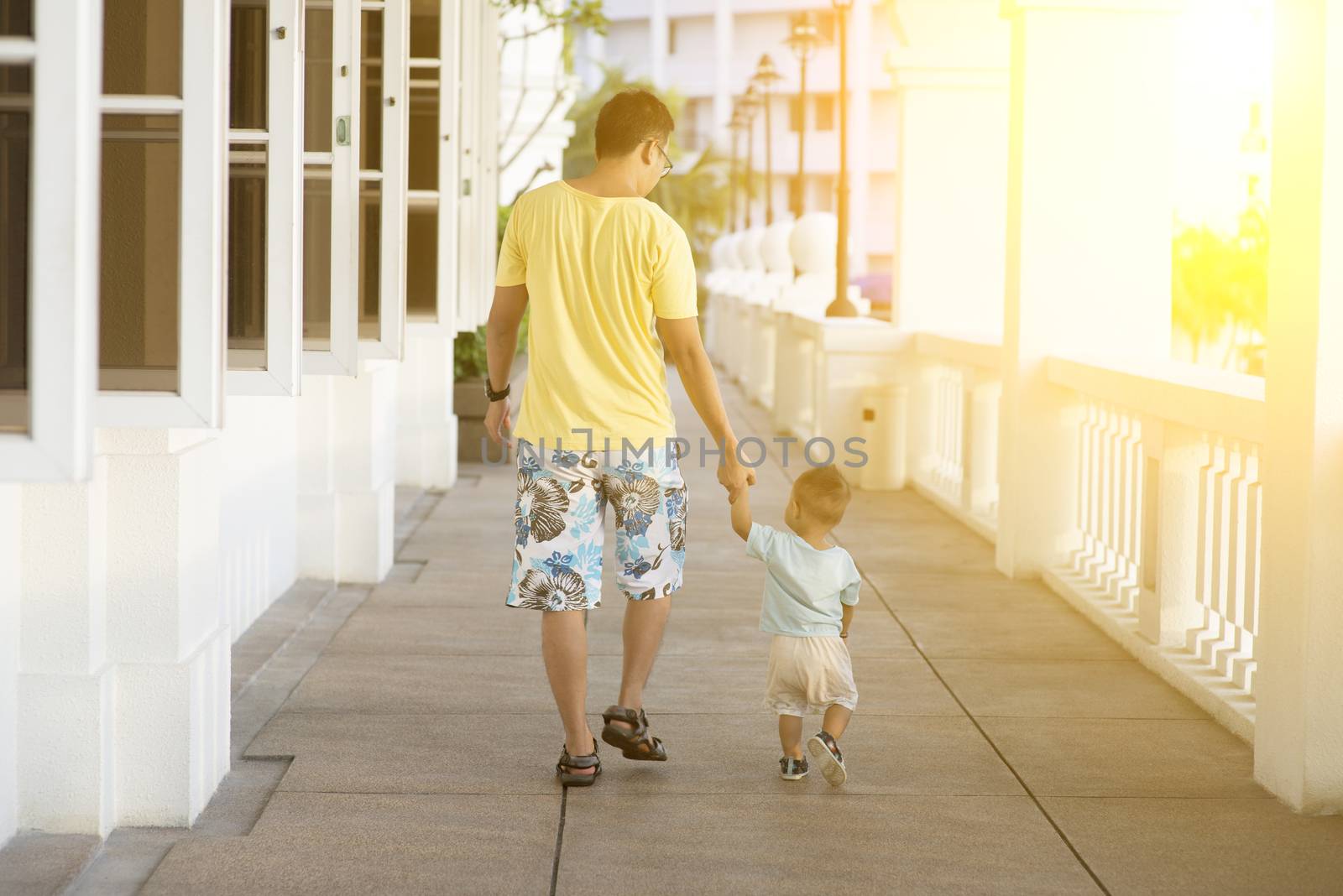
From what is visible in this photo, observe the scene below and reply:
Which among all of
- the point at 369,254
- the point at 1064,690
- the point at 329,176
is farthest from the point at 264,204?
the point at 1064,690

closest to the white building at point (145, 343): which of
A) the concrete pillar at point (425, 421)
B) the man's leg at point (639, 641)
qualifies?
the man's leg at point (639, 641)

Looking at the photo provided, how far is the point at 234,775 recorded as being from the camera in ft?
15.6

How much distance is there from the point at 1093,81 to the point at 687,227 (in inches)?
1735

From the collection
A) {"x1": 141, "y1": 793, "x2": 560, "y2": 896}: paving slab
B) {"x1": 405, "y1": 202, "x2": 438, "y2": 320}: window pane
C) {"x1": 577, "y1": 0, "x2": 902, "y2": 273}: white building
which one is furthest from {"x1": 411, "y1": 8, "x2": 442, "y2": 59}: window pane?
{"x1": 577, "y1": 0, "x2": 902, "y2": 273}: white building

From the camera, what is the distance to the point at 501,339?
4.77m

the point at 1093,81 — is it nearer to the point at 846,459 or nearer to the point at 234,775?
the point at 846,459

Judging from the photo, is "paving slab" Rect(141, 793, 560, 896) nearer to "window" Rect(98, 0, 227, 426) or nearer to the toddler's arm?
the toddler's arm

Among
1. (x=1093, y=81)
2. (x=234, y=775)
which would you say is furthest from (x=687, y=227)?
(x=234, y=775)

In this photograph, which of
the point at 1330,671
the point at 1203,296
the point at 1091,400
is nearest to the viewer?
the point at 1330,671

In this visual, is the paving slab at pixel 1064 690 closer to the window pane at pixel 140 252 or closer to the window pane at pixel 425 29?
the window pane at pixel 140 252

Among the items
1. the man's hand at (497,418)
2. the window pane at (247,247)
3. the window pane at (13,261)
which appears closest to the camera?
the window pane at (13,261)

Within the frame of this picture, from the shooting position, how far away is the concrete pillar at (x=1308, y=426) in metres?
4.45

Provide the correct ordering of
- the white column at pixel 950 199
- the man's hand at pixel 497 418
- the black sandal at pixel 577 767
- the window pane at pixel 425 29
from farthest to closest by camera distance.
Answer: the white column at pixel 950 199
the window pane at pixel 425 29
the man's hand at pixel 497 418
the black sandal at pixel 577 767

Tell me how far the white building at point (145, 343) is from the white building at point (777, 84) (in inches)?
2210
